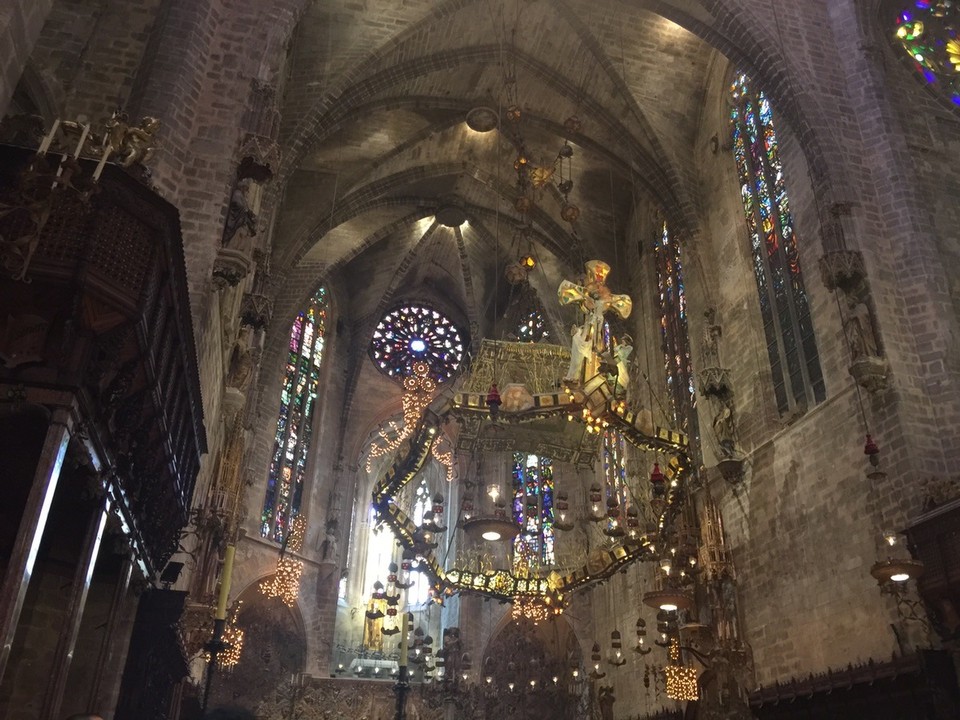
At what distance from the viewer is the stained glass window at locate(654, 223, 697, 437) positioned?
16.7m

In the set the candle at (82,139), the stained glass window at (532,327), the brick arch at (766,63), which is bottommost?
the candle at (82,139)

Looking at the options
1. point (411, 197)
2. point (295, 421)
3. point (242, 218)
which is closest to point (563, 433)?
point (242, 218)

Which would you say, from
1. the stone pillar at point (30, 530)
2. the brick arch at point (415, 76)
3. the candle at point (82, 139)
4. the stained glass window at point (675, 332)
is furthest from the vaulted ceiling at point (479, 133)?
the stone pillar at point (30, 530)

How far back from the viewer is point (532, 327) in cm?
2491

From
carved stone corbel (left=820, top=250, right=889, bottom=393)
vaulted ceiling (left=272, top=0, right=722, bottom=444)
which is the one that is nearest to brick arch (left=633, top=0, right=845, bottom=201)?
carved stone corbel (left=820, top=250, right=889, bottom=393)

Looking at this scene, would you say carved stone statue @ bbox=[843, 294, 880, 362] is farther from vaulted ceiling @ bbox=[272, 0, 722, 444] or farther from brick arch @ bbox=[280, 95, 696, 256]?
vaulted ceiling @ bbox=[272, 0, 722, 444]

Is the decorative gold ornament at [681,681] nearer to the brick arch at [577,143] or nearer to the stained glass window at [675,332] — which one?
the stained glass window at [675,332]

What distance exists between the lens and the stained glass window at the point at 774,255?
Result: 42.8ft

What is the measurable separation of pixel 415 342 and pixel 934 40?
17.1 meters

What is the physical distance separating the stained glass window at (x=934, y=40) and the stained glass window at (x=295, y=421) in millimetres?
15407

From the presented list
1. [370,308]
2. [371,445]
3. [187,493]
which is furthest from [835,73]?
[371,445]

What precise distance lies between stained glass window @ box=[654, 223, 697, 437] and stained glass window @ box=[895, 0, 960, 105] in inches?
215

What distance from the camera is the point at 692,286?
1642 centimetres

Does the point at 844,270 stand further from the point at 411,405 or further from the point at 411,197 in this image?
the point at 411,197
